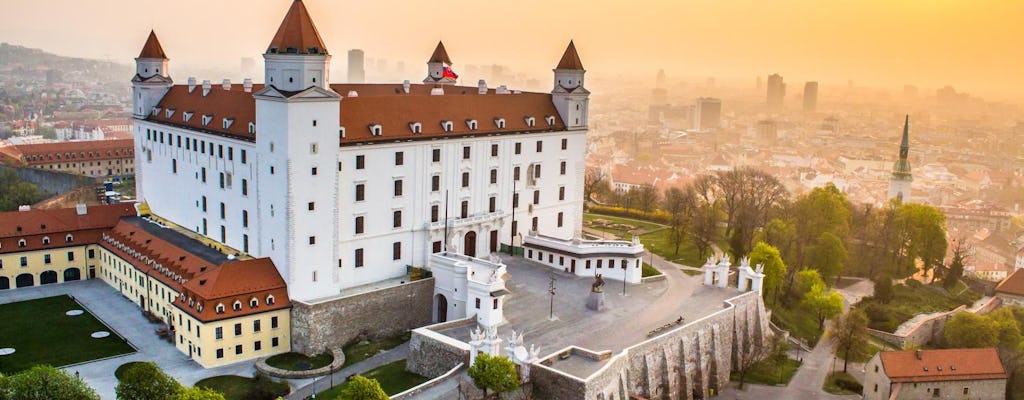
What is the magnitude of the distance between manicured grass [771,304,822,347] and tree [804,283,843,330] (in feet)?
3.59

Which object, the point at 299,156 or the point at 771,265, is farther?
the point at 771,265

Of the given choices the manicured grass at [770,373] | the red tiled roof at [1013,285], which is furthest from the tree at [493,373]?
the red tiled roof at [1013,285]

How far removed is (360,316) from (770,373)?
27.0 meters

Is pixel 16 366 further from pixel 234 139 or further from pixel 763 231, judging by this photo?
pixel 763 231

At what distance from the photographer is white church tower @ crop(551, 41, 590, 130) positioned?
6706cm

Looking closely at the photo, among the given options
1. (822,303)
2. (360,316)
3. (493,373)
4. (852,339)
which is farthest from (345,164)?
(822,303)

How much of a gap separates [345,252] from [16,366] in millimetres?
18940

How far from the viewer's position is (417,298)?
55.9 m

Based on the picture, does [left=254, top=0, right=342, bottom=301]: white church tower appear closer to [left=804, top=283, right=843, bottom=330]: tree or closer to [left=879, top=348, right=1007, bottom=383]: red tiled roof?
[left=879, top=348, right=1007, bottom=383]: red tiled roof

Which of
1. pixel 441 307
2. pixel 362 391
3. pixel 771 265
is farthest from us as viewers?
pixel 771 265

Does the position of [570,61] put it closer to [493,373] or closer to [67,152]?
[493,373]

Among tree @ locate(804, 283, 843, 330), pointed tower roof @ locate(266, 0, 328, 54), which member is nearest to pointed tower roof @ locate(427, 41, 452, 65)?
pointed tower roof @ locate(266, 0, 328, 54)

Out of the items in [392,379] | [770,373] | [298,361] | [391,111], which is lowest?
[770,373]

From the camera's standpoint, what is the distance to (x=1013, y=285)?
7600 cm
